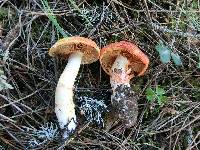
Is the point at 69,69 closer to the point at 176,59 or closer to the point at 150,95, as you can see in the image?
the point at 150,95

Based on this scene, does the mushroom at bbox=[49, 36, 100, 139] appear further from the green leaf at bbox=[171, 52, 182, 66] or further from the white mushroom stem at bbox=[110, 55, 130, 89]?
the green leaf at bbox=[171, 52, 182, 66]

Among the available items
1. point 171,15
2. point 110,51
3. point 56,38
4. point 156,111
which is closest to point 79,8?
point 56,38

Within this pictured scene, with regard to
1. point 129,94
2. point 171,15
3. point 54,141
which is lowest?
point 54,141

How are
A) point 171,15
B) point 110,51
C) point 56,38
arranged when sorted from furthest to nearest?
point 171,15
point 56,38
point 110,51

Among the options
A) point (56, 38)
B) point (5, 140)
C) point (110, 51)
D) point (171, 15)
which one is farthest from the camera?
point (171, 15)

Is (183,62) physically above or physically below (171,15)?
below

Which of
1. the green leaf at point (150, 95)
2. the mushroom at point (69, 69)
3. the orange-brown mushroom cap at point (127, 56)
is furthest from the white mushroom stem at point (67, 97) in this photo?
the green leaf at point (150, 95)

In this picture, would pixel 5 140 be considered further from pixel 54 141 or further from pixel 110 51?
pixel 110 51

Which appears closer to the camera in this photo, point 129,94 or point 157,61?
point 129,94
